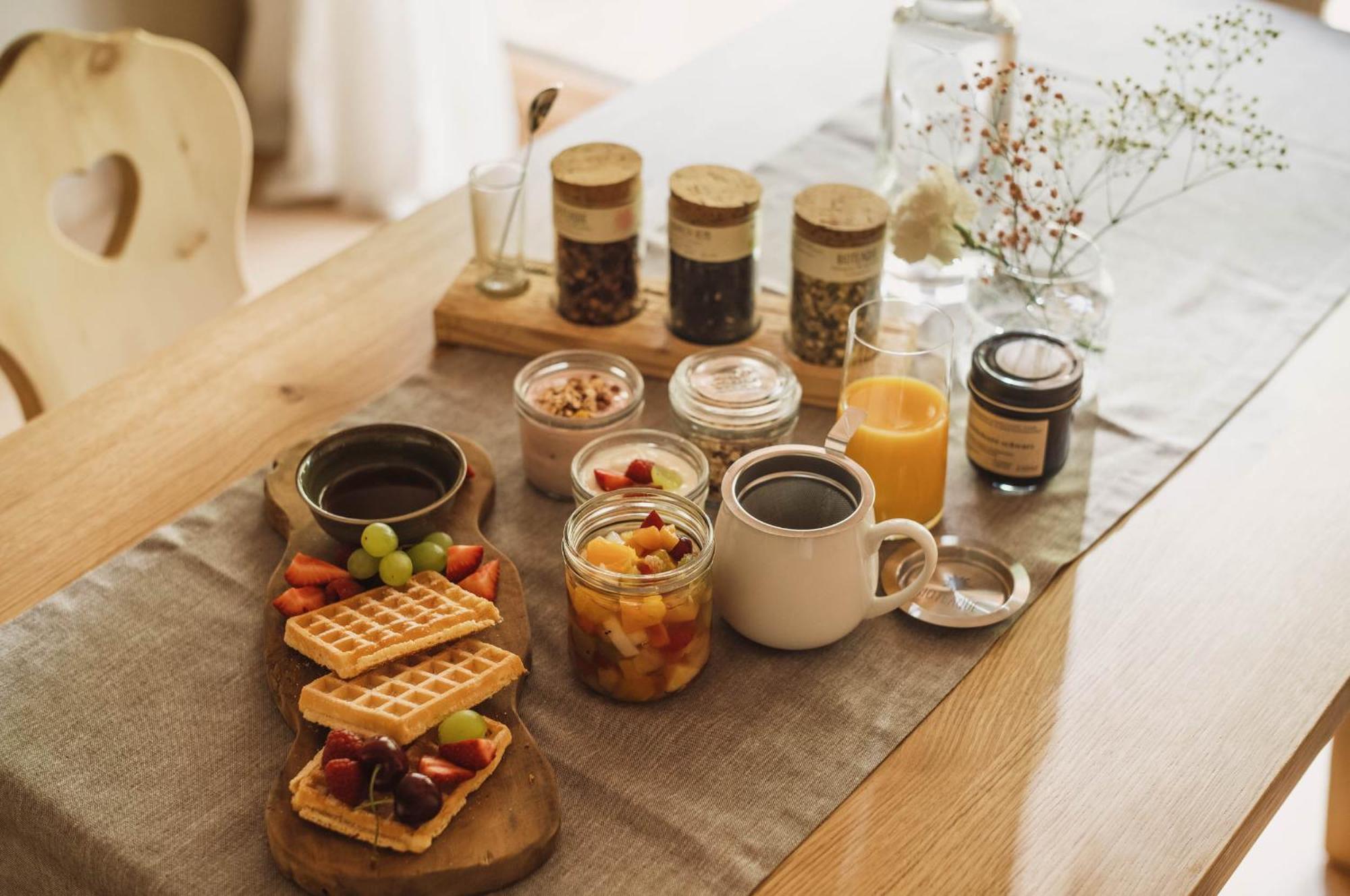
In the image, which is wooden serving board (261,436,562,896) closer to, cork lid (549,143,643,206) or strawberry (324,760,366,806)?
strawberry (324,760,366,806)

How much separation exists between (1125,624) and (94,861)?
862mm

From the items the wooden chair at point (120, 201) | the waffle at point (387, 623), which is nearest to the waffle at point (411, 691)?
the waffle at point (387, 623)

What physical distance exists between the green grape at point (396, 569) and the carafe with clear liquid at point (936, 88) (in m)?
0.75

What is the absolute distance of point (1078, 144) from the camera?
59.2 inches

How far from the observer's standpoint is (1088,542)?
130cm

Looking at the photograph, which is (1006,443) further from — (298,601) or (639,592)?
(298,601)

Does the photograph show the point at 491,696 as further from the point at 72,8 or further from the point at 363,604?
the point at 72,8

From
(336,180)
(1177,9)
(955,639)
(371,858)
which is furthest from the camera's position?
(336,180)

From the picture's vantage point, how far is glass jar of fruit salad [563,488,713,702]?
1.06m

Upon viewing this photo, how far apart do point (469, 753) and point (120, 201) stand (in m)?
1.13

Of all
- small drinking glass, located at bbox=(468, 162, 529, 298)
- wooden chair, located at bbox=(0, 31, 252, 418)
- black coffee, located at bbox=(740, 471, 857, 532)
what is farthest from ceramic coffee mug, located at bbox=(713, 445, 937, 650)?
wooden chair, located at bbox=(0, 31, 252, 418)

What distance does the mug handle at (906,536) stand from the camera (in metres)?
1.09

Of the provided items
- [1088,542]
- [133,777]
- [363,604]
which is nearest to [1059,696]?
[1088,542]

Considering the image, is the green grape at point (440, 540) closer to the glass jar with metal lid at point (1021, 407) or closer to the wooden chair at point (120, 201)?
the glass jar with metal lid at point (1021, 407)
